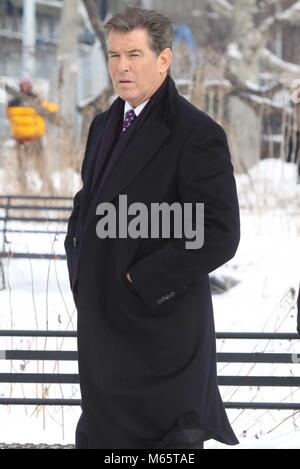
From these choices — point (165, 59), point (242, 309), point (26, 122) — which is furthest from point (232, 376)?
point (26, 122)

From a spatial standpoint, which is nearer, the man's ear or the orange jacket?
the man's ear

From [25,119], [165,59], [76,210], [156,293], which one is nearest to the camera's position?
[156,293]

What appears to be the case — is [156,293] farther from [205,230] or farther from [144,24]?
[144,24]

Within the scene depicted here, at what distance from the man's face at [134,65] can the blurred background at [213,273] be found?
5.53 feet

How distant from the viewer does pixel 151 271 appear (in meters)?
3.17

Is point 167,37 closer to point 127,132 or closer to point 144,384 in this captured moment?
point 127,132

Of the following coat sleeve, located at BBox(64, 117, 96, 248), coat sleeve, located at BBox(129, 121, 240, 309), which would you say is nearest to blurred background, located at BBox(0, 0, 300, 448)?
coat sleeve, located at BBox(64, 117, 96, 248)

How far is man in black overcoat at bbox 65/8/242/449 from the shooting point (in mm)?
3174

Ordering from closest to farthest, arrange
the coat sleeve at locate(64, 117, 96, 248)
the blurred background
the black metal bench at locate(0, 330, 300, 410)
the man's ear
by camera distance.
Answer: the man's ear, the coat sleeve at locate(64, 117, 96, 248), the black metal bench at locate(0, 330, 300, 410), the blurred background

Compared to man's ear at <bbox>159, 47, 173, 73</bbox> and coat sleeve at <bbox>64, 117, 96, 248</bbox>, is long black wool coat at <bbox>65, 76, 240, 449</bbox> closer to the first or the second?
man's ear at <bbox>159, 47, 173, 73</bbox>

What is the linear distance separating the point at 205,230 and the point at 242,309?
5.06 meters

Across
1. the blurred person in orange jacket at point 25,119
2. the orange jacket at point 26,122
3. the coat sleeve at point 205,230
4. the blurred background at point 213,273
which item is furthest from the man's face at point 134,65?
the orange jacket at point 26,122

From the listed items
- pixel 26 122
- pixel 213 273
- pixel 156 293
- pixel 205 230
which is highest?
pixel 26 122

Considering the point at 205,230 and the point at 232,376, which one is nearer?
the point at 205,230
